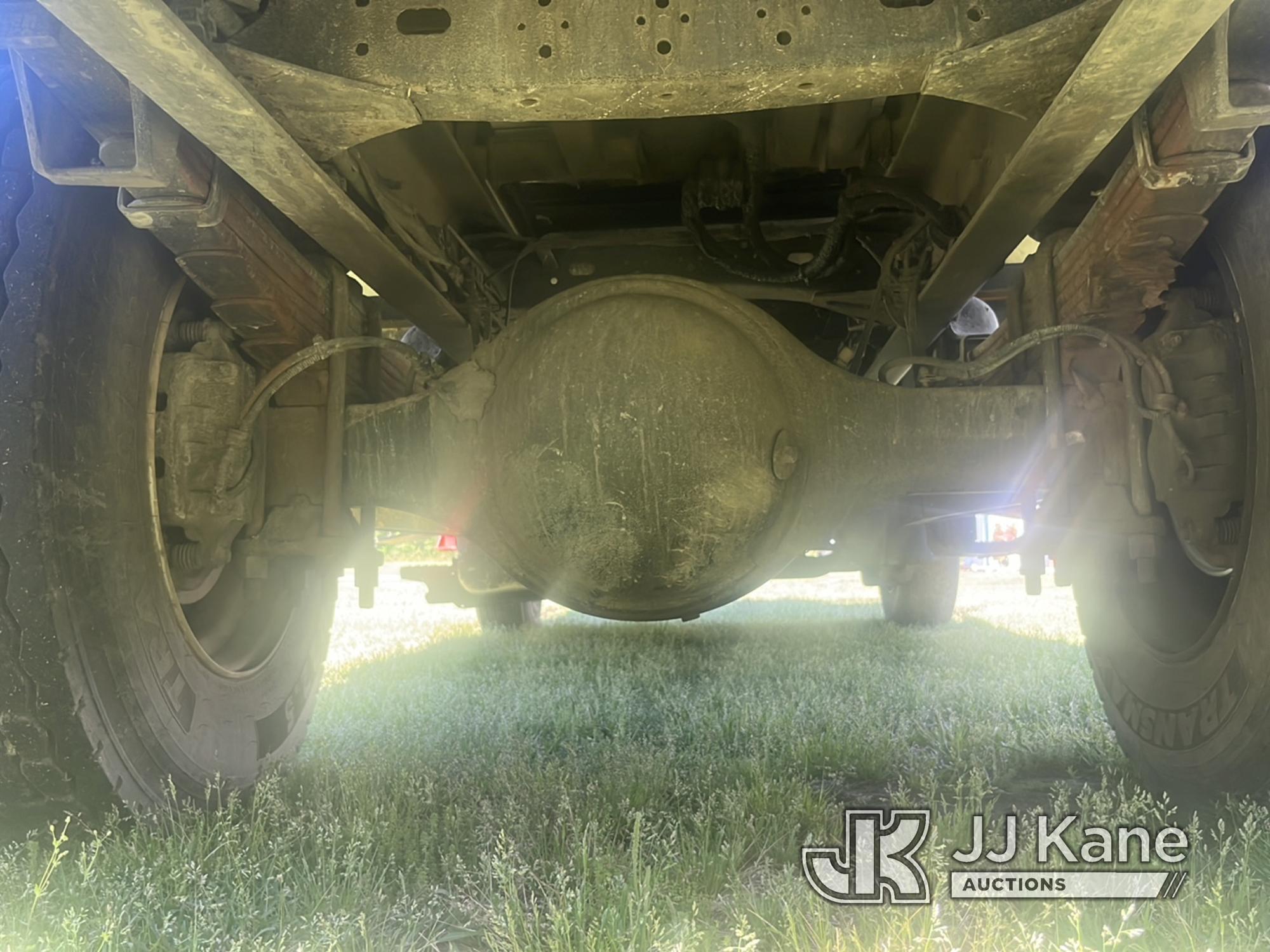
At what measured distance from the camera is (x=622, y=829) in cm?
154

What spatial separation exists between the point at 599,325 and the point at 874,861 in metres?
1.04

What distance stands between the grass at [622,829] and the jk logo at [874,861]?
4 centimetres

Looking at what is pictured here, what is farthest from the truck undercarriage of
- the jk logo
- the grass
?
the jk logo

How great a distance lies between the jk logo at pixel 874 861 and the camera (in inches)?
48.7

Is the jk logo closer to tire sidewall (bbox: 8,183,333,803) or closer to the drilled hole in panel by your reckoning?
tire sidewall (bbox: 8,183,333,803)

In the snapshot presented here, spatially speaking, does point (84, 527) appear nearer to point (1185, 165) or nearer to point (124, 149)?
point (124, 149)

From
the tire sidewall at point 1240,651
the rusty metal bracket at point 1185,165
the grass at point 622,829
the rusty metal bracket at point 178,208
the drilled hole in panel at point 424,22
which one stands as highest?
the drilled hole in panel at point 424,22

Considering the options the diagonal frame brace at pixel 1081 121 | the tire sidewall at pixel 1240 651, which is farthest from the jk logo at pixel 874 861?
the diagonal frame brace at pixel 1081 121

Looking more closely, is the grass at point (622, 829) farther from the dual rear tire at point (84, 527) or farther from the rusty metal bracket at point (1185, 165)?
the rusty metal bracket at point (1185, 165)

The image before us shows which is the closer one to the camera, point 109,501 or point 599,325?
point 109,501

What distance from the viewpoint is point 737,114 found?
1677 millimetres

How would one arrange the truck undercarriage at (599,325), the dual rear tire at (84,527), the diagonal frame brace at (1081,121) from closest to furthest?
the diagonal frame brace at (1081,121) → the truck undercarriage at (599,325) → the dual rear tire at (84,527)

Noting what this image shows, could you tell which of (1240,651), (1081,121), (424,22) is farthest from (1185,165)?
(424,22)

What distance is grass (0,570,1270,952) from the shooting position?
1.11 m
